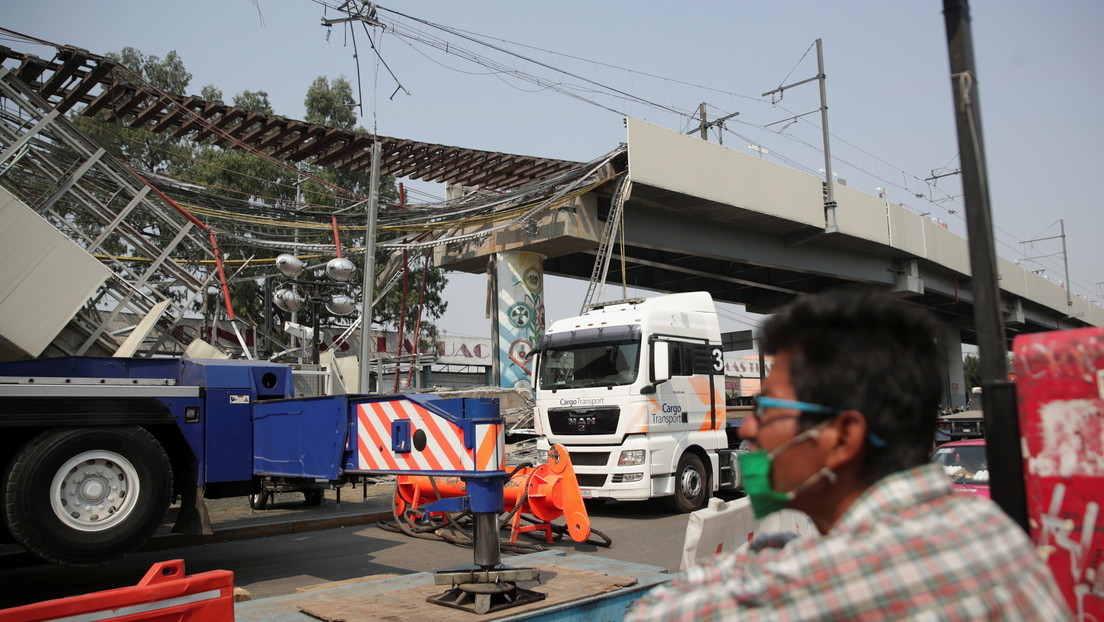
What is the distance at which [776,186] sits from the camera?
76.4 feet

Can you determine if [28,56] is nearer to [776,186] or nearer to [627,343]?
[627,343]

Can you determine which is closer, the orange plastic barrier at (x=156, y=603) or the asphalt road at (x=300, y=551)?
the orange plastic barrier at (x=156, y=603)

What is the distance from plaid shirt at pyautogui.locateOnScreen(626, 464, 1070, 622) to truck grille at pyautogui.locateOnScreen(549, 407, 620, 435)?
1067 cm

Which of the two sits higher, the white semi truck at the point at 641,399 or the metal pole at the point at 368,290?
the metal pole at the point at 368,290

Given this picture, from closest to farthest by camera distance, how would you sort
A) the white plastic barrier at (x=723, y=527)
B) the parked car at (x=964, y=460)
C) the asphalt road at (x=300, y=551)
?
1. the white plastic barrier at (x=723, y=527)
2. the asphalt road at (x=300, y=551)
3. the parked car at (x=964, y=460)

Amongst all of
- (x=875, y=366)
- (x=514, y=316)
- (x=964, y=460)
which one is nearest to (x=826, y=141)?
(x=514, y=316)

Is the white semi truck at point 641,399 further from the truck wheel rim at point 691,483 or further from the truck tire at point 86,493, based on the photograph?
the truck tire at point 86,493

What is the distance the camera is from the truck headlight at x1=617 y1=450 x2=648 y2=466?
38.8ft

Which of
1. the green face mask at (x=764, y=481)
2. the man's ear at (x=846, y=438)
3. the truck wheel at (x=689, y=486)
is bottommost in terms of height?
the truck wheel at (x=689, y=486)

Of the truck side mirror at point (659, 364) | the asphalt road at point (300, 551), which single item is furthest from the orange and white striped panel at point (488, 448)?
the truck side mirror at point (659, 364)

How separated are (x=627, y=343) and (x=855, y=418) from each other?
10799 mm

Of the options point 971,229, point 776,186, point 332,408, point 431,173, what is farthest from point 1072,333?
point 776,186

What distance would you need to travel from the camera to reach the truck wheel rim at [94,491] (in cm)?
632

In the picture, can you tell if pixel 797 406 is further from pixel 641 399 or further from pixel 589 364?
pixel 589 364
